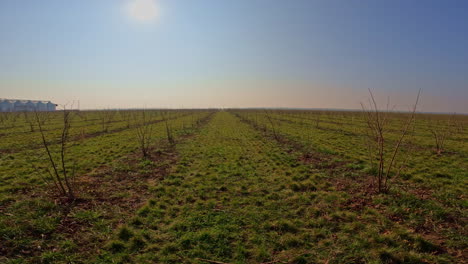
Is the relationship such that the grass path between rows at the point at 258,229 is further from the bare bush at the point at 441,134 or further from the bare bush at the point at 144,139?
the bare bush at the point at 441,134

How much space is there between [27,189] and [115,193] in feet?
9.67

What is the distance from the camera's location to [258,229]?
199 inches

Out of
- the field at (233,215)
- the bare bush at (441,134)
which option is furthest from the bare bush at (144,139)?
the bare bush at (441,134)

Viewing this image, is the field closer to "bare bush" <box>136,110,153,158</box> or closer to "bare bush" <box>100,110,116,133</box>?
A: "bare bush" <box>136,110,153,158</box>

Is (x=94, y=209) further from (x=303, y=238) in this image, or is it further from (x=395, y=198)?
(x=395, y=198)

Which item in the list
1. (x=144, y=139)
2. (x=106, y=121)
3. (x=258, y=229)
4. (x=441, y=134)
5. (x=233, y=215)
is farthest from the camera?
(x=106, y=121)

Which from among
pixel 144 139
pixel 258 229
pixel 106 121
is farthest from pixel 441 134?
pixel 106 121

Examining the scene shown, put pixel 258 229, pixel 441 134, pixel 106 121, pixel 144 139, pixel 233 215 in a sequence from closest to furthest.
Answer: pixel 258 229 → pixel 233 215 → pixel 144 139 → pixel 441 134 → pixel 106 121

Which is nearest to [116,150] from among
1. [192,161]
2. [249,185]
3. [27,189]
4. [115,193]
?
[192,161]

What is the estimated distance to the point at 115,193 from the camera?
23.4 feet

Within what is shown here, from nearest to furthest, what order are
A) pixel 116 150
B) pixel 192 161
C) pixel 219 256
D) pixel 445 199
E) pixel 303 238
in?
1. pixel 219 256
2. pixel 303 238
3. pixel 445 199
4. pixel 192 161
5. pixel 116 150

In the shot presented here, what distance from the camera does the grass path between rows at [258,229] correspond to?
4.11 meters

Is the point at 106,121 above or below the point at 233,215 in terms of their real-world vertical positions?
above

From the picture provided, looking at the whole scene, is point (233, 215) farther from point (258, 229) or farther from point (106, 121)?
point (106, 121)
